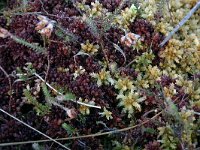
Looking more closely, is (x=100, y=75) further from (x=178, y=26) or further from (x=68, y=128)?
(x=178, y=26)

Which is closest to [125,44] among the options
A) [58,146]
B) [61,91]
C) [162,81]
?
[162,81]

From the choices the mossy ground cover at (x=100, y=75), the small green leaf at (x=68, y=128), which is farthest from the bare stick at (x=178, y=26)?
the small green leaf at (x=68, y=128)

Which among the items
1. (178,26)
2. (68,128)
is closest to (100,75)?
(68,128)

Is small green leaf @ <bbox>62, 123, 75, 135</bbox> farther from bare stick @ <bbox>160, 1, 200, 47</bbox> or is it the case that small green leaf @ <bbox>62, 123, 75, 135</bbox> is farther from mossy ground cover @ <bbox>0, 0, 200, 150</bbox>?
bare stick @ <bbox>160, 1, 200, 47</bbox>

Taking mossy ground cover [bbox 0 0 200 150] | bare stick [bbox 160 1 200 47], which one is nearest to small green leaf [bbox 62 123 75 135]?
mossy ground cover [bbox 0 0 200 150]

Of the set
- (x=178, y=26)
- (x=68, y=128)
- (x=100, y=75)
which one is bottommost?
(x=68, y=128)

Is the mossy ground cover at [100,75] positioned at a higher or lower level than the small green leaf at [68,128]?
higher

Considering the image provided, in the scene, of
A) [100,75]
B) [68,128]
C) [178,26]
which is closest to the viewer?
[68,128]

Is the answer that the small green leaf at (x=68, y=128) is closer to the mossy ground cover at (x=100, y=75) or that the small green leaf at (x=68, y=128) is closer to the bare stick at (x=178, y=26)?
the mossy ground cover at (x=100, y=75)

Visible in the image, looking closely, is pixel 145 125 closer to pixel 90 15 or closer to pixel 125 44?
pixel 125 44

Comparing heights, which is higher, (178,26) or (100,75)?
(178,26)

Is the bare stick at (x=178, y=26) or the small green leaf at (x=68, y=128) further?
the bare stick at (x=178, y=26)
